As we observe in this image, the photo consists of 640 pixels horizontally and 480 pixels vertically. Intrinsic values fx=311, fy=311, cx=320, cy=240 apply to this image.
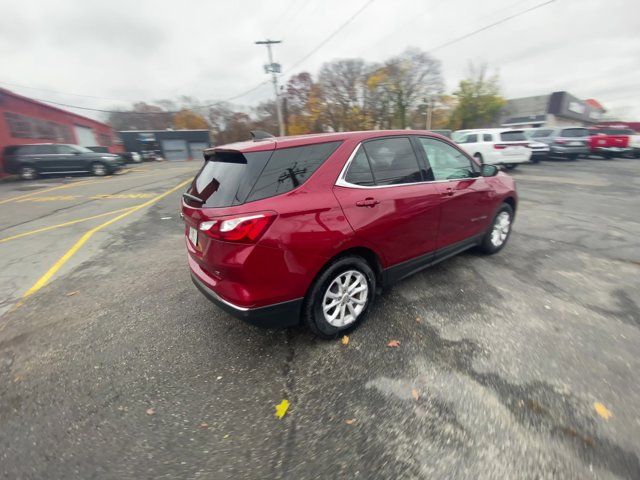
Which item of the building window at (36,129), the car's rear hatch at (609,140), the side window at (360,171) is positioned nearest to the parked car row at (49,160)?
the building window at (36,129)

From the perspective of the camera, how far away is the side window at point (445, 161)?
3.31 metres

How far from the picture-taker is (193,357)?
8.58ft

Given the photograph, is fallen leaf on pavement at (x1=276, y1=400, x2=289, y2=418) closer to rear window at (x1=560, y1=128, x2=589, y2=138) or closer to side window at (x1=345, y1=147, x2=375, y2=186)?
side window at (x1=345, y1=147, x2=375, y2=186)

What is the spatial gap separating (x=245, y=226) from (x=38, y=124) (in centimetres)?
2791

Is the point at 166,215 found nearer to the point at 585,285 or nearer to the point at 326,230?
the point at 326,230

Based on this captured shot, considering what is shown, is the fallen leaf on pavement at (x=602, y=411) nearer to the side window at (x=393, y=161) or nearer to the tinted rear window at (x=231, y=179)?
the side window at (x=393, y=161)

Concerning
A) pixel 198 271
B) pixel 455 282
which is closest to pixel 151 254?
pixel 198 271

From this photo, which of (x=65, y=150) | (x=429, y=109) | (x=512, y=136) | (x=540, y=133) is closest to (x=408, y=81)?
(x=429, y=109)

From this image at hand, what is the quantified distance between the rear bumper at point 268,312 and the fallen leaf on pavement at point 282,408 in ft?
1.75

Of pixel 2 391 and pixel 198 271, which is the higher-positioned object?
pixel 198 271

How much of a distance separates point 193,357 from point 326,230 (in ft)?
5.11

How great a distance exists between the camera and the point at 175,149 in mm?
39500

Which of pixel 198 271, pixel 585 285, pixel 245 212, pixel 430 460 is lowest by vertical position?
pixel 585 285

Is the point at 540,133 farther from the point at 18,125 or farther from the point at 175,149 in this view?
the point at 175,149
